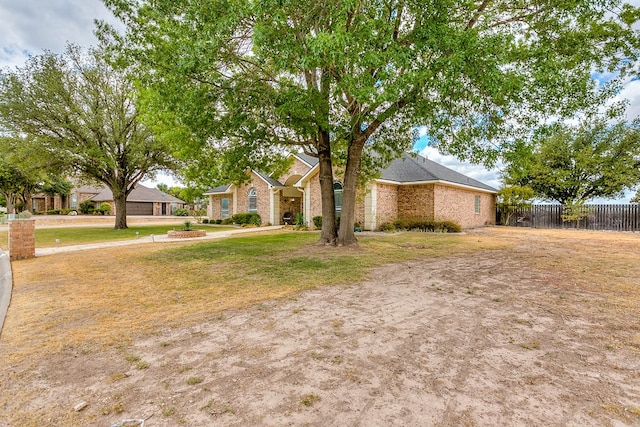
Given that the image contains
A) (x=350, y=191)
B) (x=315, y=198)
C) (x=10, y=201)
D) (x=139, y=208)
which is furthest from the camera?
(x=139, y=208)

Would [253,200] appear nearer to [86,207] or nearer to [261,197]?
[261,197]

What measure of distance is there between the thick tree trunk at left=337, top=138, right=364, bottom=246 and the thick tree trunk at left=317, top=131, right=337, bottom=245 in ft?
1.34

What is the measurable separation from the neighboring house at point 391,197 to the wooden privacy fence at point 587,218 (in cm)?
194

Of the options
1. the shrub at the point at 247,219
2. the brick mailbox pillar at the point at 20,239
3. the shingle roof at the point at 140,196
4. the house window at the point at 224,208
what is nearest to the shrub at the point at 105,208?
the shingle roof at the point at 140,196

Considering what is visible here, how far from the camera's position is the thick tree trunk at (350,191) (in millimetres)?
11656

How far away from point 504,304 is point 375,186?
13.9 meters

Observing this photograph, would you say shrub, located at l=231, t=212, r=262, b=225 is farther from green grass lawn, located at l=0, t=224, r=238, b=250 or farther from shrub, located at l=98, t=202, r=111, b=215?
shrub, located at l=98, t=202, r=111, b=215

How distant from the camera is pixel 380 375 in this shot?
2.95 metres

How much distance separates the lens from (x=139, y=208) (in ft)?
146

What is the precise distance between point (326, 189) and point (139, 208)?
41.1 meters

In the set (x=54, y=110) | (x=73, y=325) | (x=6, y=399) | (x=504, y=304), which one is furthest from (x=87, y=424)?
(x=54, y=110)

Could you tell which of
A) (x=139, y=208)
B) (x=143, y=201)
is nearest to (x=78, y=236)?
(x=143, y=201)

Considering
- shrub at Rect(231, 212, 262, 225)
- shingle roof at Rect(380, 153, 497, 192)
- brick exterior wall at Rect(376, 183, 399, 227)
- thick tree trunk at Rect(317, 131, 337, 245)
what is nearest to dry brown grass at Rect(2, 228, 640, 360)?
thick tree trunk at Rect(317, 131, 337, 245)

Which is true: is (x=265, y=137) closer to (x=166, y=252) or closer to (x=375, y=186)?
(x=166, y=252)
